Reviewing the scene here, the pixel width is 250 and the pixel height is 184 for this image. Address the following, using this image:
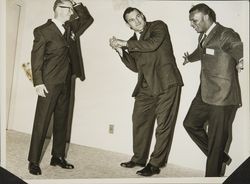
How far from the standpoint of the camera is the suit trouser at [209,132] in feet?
8.68

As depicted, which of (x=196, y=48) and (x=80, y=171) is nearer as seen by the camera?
(x=80, y=171)

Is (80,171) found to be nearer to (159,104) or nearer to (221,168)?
(159,104)

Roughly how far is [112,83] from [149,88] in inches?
10.1

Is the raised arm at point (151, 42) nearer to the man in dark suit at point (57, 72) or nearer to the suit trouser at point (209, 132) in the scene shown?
the man in dark suit at point (57, 72)

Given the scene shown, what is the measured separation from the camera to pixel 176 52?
2.66m

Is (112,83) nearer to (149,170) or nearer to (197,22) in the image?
(149,170)

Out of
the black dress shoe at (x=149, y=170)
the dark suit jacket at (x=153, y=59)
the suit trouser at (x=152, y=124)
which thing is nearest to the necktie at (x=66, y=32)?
the dark suit jacket at (x=153, y=59)

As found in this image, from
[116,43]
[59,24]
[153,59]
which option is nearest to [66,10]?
[59,24]

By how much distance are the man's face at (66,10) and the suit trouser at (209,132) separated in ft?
3.43

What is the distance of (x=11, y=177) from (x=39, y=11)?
109 cm

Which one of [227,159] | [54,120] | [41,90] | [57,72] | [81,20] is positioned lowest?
[227,159]

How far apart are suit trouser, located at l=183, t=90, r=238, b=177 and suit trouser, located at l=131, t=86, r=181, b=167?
16 centimetres

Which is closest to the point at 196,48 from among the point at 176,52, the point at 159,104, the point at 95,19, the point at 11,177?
the point at 176,52

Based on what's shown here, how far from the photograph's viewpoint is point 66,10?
8.36ft
